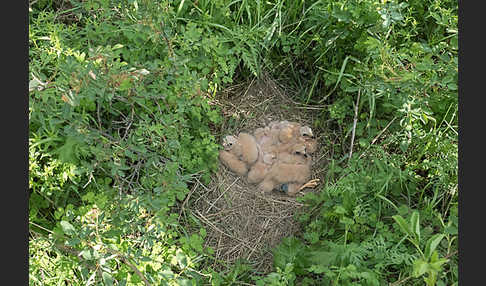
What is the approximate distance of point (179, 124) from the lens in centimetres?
314

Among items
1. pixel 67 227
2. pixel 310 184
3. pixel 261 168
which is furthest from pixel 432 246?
pixel 67 227

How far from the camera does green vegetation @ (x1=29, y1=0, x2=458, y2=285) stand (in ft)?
8.76

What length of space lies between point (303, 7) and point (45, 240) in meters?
2.30

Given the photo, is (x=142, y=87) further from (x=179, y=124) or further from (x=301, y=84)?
(x=301, y=84)

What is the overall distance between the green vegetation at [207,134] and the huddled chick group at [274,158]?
0.15 m

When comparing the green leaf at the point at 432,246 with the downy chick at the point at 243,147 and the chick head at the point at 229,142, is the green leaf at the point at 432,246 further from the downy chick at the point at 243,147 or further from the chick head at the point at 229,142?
the chick head at the point at 229,142

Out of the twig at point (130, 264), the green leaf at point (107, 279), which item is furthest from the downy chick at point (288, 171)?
the green leaf at point (107, 279)

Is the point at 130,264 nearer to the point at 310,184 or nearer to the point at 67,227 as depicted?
the point at 67,227

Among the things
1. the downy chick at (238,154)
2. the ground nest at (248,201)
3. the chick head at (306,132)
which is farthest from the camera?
the chick head at (306,132)

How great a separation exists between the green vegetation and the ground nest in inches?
4.0

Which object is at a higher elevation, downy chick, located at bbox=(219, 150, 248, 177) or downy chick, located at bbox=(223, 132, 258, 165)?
downy chick, located at bbox=(223, 132, 258, 165)

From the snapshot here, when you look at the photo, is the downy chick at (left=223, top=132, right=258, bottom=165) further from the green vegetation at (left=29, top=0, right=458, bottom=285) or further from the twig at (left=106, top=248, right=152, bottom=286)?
the twig at (left=106, top=248, right=152, bottom=286)

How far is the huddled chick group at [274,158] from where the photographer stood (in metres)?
3.42

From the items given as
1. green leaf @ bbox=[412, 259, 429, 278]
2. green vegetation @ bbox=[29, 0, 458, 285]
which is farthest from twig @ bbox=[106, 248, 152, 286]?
green leaf @ bbox=[412, 259, 429, 278]
